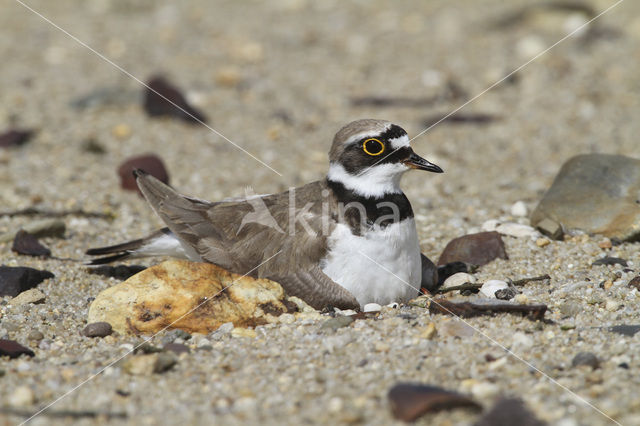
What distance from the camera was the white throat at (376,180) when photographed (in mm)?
4770

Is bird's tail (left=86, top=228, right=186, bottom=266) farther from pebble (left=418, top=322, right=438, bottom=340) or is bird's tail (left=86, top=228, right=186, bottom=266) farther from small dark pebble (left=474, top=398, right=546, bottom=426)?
small dark pebble (left=474, top=398, right=546, bottom=426)

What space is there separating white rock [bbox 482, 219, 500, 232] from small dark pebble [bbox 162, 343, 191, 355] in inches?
105

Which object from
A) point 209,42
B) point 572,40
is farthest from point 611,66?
point 209,42

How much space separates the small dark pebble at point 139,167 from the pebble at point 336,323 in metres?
3.14

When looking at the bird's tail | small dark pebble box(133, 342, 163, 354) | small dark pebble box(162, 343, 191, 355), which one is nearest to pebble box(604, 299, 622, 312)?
small dark pebble box(162, 343, 191, 355)

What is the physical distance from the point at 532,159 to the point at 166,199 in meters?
4.11

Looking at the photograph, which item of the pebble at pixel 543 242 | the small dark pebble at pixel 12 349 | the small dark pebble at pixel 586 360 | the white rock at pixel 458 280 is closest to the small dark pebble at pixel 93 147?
the small dark pebble at pixel 12 349

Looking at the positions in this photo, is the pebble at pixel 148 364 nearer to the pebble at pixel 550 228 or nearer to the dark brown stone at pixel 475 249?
the dark brown stone at pixel 475 249

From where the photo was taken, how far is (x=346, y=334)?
421 cm

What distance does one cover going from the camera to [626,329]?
4.15 metres

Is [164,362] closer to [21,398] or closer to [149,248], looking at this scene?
[21,398]

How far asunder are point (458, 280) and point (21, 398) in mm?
2761

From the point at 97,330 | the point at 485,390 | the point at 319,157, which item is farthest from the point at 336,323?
the point at 319,157

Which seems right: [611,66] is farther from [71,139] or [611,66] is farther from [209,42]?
[71,139]
